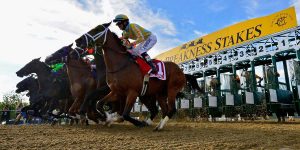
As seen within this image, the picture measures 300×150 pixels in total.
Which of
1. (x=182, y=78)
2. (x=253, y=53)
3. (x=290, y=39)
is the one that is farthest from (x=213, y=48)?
(x=182, y=78)

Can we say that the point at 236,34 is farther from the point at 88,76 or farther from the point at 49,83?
the point at 49,83

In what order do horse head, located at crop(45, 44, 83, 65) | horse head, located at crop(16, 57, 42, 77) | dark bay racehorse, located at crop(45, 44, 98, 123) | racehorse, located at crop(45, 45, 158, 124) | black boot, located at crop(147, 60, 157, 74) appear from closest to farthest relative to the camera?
black boot, located at crop(147, 60, 157, 74) < racehorse, located at crop(45, 45, 158, 124) < dark bay racehorse, located at crop(45, 44, 98, 123) < horse head, located at crop(45, 44, 83, 65) < horse head, located at crop(16, 57, 42, 77)

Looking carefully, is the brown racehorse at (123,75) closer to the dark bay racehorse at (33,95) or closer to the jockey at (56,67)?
the dark bay racehorse at (33,95)

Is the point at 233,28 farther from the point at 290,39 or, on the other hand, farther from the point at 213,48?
the point at 290,39

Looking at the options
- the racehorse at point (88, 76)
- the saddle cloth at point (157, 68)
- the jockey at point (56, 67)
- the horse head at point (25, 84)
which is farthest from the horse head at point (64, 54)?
the saddle cloth at point (157, 68)

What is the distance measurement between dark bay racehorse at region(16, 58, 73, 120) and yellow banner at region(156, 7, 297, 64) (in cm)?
1180

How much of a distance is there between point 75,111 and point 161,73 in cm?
287

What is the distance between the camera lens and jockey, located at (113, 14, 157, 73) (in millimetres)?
5734

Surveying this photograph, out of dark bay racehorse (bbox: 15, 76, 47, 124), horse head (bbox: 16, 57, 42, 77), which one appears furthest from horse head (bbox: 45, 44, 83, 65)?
dark bay racehorse (bbox: 15, 76, 47, 124)

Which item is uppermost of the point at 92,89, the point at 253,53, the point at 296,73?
the point at 253,53

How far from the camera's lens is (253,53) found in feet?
51.6

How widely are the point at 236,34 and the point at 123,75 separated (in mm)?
13766

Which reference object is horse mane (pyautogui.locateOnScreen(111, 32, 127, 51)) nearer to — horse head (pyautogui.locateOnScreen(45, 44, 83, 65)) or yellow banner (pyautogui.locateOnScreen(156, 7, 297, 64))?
horse head (pyautogui.locateOnScreen(45, 44, 83, 65))

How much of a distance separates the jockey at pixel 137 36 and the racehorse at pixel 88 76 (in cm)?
123
